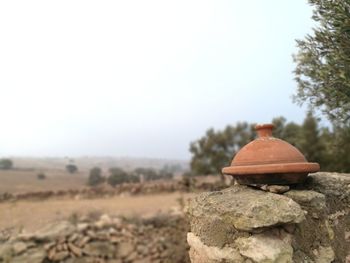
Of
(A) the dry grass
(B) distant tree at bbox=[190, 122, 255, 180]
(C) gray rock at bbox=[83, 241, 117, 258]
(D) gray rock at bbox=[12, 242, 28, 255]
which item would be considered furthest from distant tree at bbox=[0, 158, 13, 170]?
(C) gray rock at bbox=[83, 241, 117, 258]

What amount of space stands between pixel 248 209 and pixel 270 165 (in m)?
0.45

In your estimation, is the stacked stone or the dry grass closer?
the stacked stone

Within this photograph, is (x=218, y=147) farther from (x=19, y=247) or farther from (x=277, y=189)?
(x=277, y=189)

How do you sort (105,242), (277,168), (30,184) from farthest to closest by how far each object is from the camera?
(30,184) → (105,242) → (277,168)

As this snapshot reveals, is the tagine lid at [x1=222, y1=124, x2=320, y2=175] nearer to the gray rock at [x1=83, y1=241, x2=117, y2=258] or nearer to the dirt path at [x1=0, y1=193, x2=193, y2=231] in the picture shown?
the gray rock at [x1=83, y1=241, x2=117, y2=258]

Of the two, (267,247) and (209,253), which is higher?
(267,247)

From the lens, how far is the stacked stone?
33.1ft

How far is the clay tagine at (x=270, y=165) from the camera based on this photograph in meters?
3.01

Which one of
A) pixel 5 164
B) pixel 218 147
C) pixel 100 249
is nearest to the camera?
pixel 100 249

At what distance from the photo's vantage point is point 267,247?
2.60 metres

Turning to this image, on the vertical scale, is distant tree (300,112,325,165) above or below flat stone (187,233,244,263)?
above

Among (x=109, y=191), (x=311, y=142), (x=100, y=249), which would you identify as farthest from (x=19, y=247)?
(x=311, y=142)

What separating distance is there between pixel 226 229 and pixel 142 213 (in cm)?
978

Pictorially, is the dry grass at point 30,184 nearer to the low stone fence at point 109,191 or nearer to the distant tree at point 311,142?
the low stone fence at point 109,191
